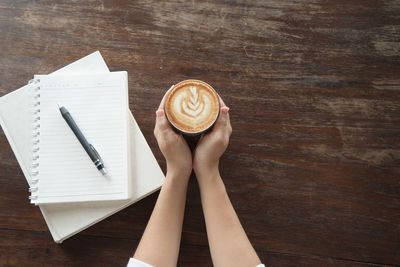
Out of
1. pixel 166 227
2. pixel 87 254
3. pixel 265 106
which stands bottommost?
pixel 87 254

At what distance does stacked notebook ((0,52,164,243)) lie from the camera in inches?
31.7

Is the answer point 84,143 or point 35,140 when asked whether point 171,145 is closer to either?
point 84,143

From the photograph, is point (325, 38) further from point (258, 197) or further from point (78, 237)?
point (78, 237)

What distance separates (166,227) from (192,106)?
306 mm

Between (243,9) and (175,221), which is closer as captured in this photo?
(175,221)

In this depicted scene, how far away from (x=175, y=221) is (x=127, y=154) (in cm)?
21

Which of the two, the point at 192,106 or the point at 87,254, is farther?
the point at 87,254

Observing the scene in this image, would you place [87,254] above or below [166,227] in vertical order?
below

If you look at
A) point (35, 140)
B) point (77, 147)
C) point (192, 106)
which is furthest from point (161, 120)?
point (35, 140)

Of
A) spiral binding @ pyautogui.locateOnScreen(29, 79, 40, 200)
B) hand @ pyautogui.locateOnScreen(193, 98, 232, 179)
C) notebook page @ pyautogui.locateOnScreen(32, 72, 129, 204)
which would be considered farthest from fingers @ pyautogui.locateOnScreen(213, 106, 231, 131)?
spiral binding @ pyautogui.locateOnScreen(29, 79, 40, 200)

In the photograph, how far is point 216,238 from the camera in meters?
0.77

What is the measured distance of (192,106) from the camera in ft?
2.39

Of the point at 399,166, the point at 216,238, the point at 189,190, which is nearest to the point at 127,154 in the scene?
→ the point at 189,190

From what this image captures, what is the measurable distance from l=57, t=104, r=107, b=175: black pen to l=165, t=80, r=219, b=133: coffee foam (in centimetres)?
23
